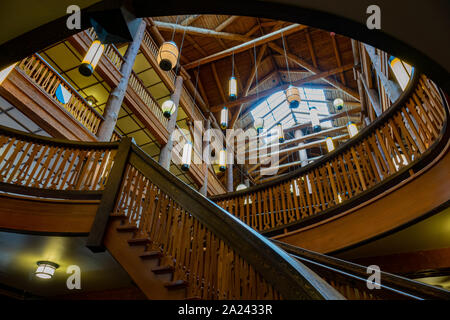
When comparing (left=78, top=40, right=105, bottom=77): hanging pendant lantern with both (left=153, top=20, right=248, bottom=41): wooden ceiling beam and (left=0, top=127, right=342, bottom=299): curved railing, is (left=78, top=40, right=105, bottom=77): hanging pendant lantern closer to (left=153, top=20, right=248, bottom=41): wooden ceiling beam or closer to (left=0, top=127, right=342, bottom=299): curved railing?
(left=0, top=127, right=342, bottom=299): curved railing

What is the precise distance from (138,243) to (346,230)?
2.72 metres

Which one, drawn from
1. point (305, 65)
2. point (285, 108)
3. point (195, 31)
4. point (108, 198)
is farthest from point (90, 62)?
point (285, 108)

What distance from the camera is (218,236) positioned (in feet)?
8.54

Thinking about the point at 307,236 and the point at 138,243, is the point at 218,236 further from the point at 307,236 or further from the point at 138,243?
the point at 307,236

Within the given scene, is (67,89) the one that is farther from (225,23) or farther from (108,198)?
(225,23)

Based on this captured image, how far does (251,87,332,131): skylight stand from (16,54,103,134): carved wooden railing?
1060cm

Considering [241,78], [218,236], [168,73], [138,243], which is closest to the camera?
[218,236]

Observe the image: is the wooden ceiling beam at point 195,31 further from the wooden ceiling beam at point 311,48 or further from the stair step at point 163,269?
the stair step at point 163,269

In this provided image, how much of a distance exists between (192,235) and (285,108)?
16.6 m

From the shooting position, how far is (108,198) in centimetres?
391

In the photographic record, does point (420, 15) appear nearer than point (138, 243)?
Yes

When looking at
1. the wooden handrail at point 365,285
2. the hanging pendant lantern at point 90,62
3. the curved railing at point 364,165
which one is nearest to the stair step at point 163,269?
the wooden handrail at point 365,285

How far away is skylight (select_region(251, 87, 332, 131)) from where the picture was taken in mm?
17500
